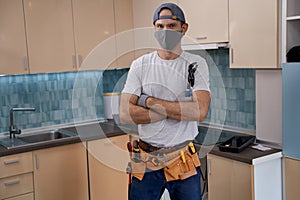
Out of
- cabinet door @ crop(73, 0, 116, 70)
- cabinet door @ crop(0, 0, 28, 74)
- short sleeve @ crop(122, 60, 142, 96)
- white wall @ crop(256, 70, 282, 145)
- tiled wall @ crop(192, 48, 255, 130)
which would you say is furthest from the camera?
cabinet door @ crop(73, 0, 116, 70)

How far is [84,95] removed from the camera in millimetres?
3781

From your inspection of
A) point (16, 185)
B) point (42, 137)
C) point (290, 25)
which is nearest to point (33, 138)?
point (42, 137)

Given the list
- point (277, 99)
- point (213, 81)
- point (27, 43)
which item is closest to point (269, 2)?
point (277, 99)

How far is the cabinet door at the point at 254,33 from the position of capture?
2475mm

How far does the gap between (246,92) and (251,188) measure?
2.84 ft

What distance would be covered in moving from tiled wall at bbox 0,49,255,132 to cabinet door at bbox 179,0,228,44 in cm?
34

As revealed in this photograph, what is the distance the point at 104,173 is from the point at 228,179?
1.13 metres

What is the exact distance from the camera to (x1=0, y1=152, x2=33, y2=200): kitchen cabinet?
2.87m

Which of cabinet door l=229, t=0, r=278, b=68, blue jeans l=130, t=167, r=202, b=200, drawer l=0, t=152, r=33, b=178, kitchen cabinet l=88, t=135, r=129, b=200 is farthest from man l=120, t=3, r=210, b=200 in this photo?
drawer l=0, t=152, r=33, b=178

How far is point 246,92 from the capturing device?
10.2 feet

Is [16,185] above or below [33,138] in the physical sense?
below

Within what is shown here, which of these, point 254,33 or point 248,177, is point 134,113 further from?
point 254,33

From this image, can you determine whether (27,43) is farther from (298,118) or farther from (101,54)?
(298,118)

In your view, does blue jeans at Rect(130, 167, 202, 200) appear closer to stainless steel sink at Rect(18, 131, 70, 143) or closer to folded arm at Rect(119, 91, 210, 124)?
folded arm at Rect(119, 91, 210, 124)
